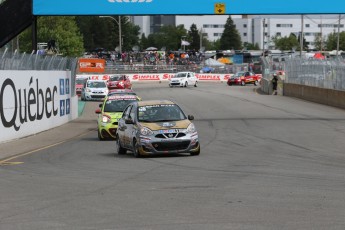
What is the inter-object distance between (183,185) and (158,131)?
18.2 ft

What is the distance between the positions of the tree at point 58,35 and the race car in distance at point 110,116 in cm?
5011

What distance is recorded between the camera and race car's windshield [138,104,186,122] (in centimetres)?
1909

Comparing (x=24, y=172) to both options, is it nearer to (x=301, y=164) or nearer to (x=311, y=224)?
(x=301, y=164)

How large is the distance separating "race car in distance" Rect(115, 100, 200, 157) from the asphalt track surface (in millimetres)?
296

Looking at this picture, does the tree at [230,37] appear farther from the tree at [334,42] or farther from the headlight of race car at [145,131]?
the headlight of race car at [145,131]

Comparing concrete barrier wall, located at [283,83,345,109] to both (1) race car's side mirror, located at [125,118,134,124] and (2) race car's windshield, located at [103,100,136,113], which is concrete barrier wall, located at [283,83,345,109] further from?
(1) race car's side mirror, located at [125,118,134,124]

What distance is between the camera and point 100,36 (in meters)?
160

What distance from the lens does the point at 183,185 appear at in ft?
42.2

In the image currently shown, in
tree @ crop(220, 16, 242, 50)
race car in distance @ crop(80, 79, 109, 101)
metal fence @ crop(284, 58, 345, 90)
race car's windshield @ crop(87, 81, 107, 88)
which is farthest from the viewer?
tree @ crop(220, 16, 242, 50)

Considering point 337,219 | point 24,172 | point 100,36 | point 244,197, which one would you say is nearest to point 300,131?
point 24,172

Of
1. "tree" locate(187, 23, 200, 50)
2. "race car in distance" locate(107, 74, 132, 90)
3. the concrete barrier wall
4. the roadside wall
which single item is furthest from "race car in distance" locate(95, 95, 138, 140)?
"tree" locate(187, 23, 200, 50)

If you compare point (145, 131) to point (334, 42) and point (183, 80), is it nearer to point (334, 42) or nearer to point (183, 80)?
point (183, 80)

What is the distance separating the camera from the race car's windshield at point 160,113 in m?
19.1

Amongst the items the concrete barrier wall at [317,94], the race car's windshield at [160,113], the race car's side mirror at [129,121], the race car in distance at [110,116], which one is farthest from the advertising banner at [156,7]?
the concrete barrier wall at [317,94]
